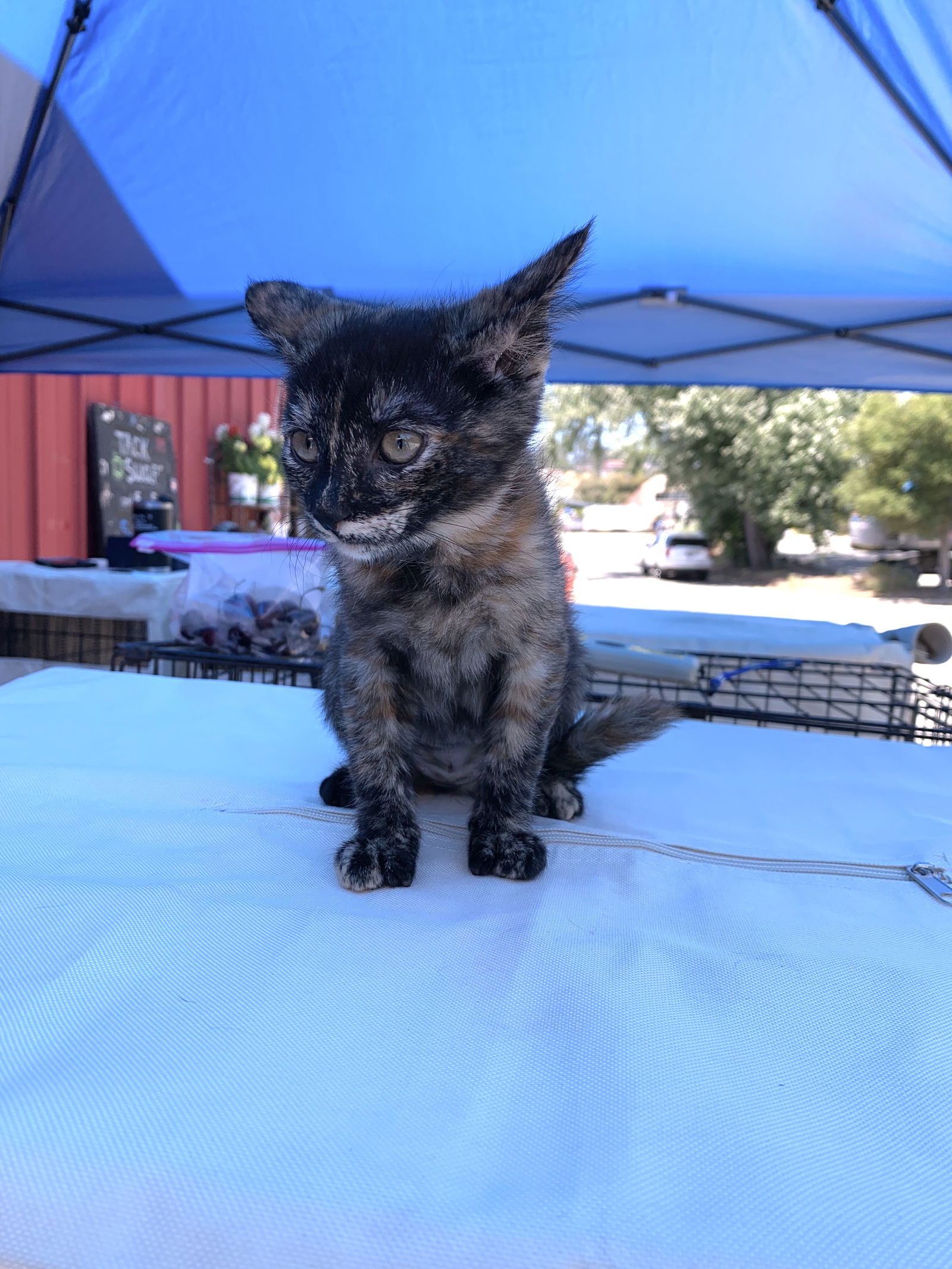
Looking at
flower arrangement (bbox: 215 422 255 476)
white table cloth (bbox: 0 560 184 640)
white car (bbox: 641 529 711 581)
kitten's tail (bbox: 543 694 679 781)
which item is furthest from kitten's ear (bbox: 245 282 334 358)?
white car (bbox: 641 529 711 581)

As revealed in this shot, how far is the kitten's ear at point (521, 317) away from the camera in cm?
117

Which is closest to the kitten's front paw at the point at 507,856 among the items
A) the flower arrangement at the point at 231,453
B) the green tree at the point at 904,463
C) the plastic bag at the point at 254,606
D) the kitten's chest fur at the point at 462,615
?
the kitten's chest fur at the point at 462,615

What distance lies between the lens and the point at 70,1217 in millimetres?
614

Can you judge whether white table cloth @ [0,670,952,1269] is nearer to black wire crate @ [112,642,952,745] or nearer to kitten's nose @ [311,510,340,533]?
kitten's nose @ [311,510,340,533]

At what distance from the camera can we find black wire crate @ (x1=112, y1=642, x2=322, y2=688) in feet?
8.61

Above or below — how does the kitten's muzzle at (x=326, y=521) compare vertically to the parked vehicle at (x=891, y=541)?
below

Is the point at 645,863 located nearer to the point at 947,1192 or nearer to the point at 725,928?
the point at 725,928

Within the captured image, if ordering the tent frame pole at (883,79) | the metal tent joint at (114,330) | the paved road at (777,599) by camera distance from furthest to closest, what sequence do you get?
1. the paved road at (777,599)
2. the metal tent joint at (114,330)
3. the tent frame pole at (883,79)

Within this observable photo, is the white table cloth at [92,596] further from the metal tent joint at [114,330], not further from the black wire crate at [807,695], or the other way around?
the black wire crate at [807,695]

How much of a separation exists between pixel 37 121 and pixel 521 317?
2.41 m

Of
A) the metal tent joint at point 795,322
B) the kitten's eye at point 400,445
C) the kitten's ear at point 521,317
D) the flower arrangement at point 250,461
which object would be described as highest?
the metal tent joint at point 795,322

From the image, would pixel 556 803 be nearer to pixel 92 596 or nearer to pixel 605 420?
pixel 92 596

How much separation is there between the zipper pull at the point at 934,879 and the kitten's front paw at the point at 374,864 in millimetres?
823

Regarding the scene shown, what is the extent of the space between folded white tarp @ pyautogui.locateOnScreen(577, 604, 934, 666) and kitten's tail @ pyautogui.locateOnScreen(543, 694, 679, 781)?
1.56 m
